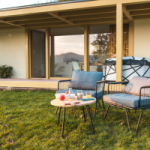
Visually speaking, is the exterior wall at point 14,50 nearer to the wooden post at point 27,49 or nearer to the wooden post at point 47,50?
the wooden post at point 27,49

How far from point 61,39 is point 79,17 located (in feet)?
4.76

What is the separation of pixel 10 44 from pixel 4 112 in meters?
5.40

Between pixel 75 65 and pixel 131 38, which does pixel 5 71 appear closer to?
pixel 75 65

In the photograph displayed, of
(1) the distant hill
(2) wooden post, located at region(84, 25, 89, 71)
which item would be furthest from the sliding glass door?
(2) wooden post, located at region(84, 25, 89, 71)

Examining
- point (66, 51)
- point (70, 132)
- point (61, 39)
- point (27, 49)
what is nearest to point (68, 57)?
point (66, 51)

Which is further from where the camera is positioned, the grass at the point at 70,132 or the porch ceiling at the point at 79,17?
the porch ceiling at the point at 79,17

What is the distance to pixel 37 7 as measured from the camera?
5.60 meters

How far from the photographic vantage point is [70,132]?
2.71 m

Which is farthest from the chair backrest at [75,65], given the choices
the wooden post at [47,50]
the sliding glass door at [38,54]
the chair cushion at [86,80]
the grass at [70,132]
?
the grass at [70,132]

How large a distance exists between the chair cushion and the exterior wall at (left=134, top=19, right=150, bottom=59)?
10.4 ft

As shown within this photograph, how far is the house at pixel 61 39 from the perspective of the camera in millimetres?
5929

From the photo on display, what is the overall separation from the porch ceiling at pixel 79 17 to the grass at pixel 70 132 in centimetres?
341

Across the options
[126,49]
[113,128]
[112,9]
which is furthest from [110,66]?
[113,128]

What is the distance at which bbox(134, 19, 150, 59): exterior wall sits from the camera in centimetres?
655
